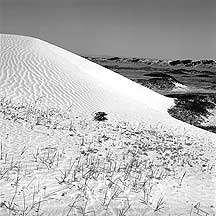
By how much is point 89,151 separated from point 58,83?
424 inches

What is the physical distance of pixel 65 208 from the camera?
5152mm

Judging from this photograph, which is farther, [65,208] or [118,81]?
[118,81]

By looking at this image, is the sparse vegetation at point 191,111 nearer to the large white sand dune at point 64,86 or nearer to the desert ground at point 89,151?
the desert ground at point 89,151

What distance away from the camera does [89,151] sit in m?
8.95

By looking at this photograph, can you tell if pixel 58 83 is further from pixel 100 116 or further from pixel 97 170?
pixel 97 170

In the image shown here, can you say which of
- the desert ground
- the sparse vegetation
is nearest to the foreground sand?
the desert ground

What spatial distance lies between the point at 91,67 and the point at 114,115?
11.7 metres

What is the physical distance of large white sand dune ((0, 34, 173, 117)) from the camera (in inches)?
668

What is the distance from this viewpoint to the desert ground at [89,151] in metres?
5.58

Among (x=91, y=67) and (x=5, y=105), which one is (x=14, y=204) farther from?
(x=91, y=67)

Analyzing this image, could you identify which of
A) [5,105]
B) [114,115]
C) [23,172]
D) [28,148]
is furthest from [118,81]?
[23,172]

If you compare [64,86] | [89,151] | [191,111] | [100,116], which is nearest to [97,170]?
[89,151]

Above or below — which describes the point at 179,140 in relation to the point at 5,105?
below

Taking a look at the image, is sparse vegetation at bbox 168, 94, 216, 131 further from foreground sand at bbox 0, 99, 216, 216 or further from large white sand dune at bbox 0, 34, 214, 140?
foreground sand at bbox 0, 99, 216, 216
